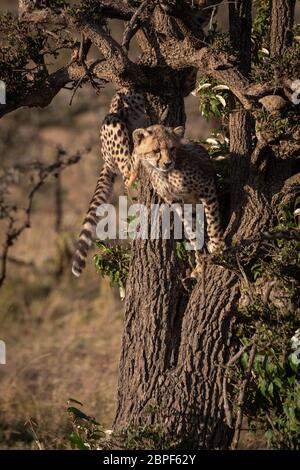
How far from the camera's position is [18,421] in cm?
700

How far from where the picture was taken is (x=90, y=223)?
5430 millimetres

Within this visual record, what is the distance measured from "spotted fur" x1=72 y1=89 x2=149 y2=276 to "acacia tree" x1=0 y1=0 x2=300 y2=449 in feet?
0.95

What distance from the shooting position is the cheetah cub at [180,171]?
198 inches

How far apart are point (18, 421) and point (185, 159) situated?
286 cm

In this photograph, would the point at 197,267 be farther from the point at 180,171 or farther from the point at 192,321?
the point at 180,171

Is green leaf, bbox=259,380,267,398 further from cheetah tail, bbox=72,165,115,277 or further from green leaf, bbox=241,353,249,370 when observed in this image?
cheetah tail, bbox=72,165,115,277

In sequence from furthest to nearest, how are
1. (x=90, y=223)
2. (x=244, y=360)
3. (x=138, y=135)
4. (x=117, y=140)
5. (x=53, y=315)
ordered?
(x=53, y=315) → (x=117, y=140) → (x=90, y=223) → (x=138, y=135) → (x=244, y=360)

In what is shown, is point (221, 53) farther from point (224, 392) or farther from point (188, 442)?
point (188, 442)

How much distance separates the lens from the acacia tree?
451 centimetres

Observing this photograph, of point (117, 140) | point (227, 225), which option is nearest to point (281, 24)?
point (227, 225)

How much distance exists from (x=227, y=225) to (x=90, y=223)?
832 millimetres

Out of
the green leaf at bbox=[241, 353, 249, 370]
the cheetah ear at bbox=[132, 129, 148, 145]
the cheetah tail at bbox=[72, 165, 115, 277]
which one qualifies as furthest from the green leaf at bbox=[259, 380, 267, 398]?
the cheetah ear at bbox=[132, 129, 148, 145]

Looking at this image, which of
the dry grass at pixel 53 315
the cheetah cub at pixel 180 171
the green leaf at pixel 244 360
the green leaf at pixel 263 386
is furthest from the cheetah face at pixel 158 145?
the dry grass at pixel 53 315
